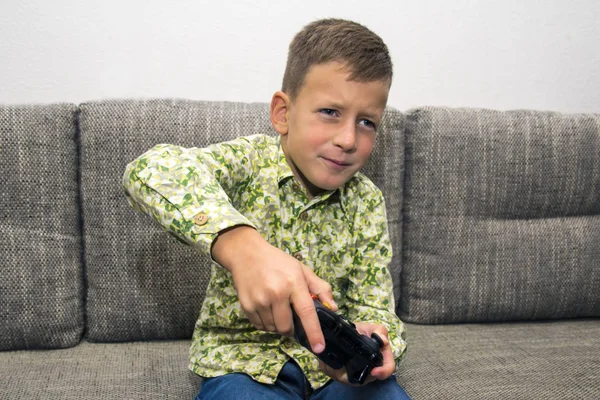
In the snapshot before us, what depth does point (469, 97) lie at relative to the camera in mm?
1582

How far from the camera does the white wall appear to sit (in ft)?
4.26

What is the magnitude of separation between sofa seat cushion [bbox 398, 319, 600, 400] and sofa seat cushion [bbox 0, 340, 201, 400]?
18.1 inches

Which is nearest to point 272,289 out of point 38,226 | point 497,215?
point 38,226

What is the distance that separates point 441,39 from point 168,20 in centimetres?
77

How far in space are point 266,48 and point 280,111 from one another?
0.53m

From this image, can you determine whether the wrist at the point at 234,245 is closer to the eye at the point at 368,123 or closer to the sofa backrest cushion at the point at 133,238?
the eye at the point at 368,123

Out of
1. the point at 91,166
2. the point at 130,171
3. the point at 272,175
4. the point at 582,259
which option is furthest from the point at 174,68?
the point at 582,259

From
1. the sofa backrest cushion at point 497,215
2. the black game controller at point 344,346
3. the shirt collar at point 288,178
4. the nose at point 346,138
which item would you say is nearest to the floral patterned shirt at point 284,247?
the shirt collar at point 288,178

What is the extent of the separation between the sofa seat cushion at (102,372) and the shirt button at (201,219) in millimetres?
473

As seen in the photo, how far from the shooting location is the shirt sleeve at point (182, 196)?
62 centimetres

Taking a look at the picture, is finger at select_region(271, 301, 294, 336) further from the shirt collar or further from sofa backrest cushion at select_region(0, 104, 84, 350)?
sofa backrest cushion at select_region(0, 104, 84, 350)

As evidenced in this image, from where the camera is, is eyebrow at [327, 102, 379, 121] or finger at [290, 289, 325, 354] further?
eyebrow at [327, 102, 379, 121]

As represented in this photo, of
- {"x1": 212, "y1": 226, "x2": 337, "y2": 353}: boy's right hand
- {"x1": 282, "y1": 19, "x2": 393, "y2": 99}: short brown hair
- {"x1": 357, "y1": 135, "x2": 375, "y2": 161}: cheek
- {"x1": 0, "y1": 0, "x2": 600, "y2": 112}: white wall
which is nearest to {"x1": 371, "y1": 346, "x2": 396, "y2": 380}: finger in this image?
{"x1": 212, "y1": 226, "x2": 337, "y2": 353}: boy's right hand

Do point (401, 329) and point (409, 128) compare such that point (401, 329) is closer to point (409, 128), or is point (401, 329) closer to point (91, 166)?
point (409, 128)
